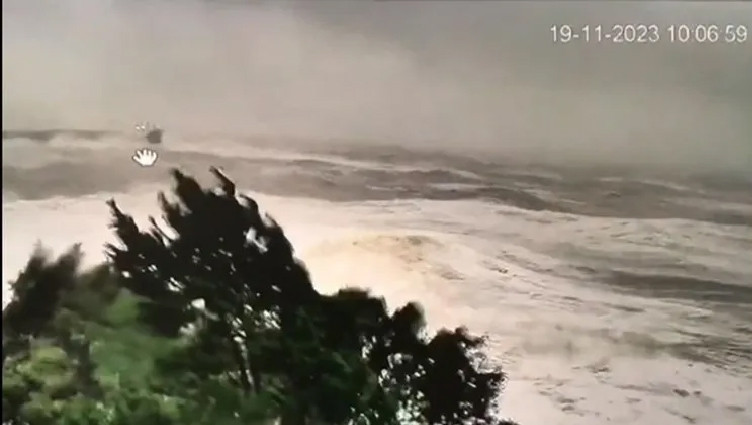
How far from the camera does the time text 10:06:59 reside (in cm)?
106

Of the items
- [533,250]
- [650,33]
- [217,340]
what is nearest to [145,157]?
[217,340]

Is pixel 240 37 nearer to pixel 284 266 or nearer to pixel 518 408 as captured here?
pixel 284 266

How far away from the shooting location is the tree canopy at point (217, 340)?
3.22ft

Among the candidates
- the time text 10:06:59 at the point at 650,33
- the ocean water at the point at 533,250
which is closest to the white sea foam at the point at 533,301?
the ocean water at the point at 533,250

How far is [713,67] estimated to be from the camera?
108cm

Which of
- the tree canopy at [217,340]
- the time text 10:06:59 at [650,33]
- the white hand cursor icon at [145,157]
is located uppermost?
the time text 10:06:59 at [650,33]

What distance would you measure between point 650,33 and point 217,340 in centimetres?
67

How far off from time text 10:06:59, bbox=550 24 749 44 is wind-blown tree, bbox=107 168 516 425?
40 cm

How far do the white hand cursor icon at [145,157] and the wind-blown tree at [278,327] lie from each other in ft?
0.11

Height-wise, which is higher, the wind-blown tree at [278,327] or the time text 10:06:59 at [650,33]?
the time text 10:06:59 at [650,33]

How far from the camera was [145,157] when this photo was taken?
102cm

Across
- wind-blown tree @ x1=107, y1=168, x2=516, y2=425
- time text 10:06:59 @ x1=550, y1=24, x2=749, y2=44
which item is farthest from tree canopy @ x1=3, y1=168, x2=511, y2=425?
time text 10:06:59 @ x1=550, y1=24, x2=749, y2=44

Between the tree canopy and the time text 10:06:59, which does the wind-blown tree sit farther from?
the time text 10:06:59

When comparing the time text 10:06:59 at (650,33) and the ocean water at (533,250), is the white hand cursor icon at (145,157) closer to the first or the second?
the ocean water at (533,250)
